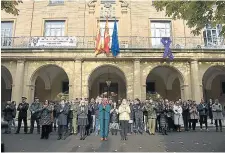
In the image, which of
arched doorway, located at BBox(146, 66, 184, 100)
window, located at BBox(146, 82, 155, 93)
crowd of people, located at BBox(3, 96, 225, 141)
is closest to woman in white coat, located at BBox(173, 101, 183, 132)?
crowd of people, located at BBox(3, 96, 225, 141)

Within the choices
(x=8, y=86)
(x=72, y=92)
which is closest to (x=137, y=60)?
(x=72, y=92)

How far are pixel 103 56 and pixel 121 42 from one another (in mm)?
2853

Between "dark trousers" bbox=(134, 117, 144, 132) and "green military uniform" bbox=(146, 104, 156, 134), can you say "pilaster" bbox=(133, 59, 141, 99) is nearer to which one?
"dark trousers" bbox=(134, 117, 144, 132)

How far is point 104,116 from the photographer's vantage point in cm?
1031

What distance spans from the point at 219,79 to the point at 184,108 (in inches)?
461

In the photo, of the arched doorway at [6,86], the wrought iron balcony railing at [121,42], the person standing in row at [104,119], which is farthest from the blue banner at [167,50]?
the arched doorway at [6,86]

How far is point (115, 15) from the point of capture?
21.5 metres

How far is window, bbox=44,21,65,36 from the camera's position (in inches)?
846

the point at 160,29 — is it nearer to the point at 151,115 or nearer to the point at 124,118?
the point at 151,115

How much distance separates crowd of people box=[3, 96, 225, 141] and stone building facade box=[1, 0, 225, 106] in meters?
5.12

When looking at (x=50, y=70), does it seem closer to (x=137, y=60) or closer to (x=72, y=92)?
(x=72, y=92)

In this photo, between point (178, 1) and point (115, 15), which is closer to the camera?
point (178, 1)

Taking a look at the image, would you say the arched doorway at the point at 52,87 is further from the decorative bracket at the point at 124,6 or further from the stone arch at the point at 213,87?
the stone arch at the point at 213,87

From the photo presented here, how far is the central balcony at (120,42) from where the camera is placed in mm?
19125
